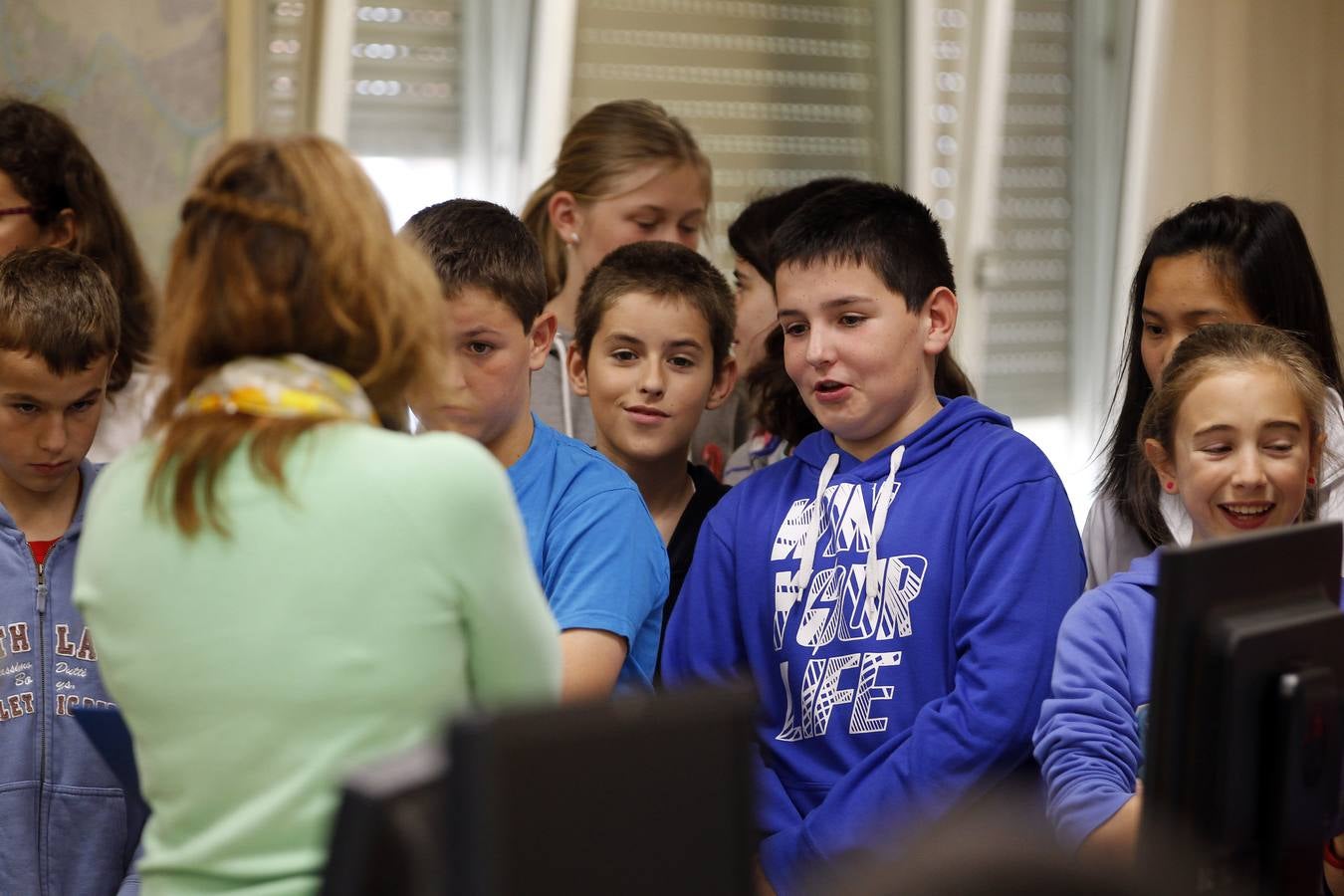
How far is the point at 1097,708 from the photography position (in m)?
1.75

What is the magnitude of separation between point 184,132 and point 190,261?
2350 mm

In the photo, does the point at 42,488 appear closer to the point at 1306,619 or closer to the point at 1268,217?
the point at 1306,619

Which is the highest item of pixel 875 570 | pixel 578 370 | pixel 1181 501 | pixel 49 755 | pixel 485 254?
pixel 485 254

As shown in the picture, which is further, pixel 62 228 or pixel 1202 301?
pixel 62 228

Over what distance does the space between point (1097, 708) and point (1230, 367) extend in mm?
545

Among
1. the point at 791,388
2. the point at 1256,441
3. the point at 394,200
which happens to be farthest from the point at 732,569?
the point at 394,200

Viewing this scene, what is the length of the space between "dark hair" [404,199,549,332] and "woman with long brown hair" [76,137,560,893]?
81cm

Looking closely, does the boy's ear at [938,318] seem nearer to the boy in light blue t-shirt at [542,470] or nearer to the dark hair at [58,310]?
the boy in light blue t-shirt at [542,470]

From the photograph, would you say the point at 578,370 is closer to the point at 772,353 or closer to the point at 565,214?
the point at 772,353

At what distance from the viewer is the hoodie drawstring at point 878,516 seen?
202cm

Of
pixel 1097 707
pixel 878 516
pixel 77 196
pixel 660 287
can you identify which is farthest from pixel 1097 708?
pixel 77 196

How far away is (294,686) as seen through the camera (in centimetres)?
114

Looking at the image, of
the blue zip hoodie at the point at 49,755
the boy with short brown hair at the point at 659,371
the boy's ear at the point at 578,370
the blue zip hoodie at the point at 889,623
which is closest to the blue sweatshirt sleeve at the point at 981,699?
the blue zip hoodie at the point at 889,623

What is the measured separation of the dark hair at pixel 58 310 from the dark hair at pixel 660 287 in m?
0.79
